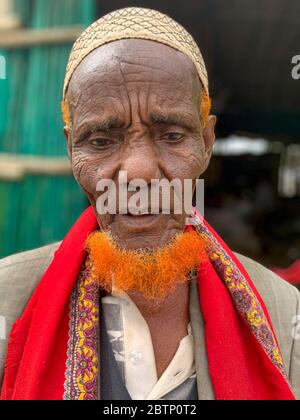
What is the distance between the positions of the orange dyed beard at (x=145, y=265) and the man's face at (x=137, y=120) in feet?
0.09

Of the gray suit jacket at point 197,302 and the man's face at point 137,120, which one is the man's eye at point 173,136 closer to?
the man's face at point 137,120

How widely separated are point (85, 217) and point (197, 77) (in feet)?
1.80

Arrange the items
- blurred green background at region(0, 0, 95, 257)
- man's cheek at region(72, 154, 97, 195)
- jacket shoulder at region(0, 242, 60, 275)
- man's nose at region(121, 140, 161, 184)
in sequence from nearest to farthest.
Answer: man's nose at region(121, 140, 161, 184)
man's cheek at region(72, 154, 97, 195)
jacket shoulder at region(0, 242, 60, 275)
blurred green background at region(0, 0, 95, 257)

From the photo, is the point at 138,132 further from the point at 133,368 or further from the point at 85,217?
the point at 133,368

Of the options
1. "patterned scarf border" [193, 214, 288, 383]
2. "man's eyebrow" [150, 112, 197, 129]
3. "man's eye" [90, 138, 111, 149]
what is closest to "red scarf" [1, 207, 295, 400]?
"patterned scarf border" [193, 214, 288, 383]

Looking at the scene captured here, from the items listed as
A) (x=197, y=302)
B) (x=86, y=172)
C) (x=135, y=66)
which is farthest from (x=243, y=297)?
(x=135, y=66)

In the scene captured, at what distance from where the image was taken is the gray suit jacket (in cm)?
131

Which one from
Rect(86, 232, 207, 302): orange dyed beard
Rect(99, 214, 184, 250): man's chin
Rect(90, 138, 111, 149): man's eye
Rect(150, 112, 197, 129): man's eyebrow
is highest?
Rect(150, 112, 197, 129): man's eyebrow

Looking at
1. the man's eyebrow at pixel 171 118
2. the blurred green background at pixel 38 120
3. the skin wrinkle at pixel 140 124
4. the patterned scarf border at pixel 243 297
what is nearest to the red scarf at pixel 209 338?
the patterned scarf border at pixel 243 297

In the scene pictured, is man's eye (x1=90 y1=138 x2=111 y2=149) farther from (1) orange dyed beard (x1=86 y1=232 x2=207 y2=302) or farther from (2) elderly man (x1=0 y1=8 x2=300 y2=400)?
(1) orange dyed beard (x1=86 y1=232 x2=207 y2=302)

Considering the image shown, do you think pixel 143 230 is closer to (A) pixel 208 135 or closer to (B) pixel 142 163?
(B) pixel 142 163

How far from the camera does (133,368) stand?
128cm

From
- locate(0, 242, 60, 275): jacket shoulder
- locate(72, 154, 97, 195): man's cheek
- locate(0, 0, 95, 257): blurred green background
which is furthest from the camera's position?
locate(0, 0, 95, 257): blurred green background
